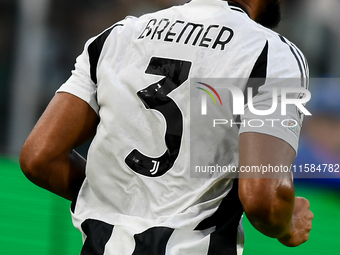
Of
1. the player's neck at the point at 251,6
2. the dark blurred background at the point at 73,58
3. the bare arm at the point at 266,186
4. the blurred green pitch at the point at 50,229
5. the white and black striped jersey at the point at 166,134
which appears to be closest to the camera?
the bare arm at the point at 266,186

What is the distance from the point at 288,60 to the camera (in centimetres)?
108

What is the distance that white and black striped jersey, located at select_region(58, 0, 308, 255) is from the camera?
1079mm

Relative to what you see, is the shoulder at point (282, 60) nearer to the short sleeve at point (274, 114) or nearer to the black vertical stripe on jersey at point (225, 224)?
the short sleeve at point (274, 114)

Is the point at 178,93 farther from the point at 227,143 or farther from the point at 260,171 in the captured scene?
the point at 260,171

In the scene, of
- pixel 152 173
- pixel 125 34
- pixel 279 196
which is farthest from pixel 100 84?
pixel 279 196

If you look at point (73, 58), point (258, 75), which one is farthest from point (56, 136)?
point (73, 58)

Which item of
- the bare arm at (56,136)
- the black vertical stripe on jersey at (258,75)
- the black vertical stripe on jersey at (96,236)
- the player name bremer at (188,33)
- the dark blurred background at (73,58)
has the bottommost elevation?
the dark blurred background at (73,58)

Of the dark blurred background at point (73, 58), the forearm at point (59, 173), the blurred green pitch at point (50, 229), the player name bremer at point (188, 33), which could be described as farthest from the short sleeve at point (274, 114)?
the dark blurred background at point (73, 58)

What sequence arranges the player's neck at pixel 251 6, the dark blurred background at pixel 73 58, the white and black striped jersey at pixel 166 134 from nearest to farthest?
the white and black striped jersey at pixel 166 134
the player's neck at pixel 251 6
the dark blurred background at pixel 73 58

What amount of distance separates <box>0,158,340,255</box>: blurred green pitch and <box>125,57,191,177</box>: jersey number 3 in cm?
125

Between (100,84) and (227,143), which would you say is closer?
(227,143)

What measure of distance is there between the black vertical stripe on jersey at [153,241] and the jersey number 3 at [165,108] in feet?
0.43

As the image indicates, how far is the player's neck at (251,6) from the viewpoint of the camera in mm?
1245

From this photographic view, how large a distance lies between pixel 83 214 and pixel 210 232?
0.33 m
